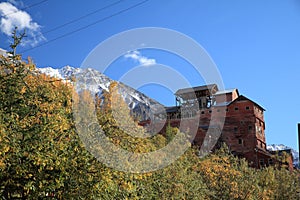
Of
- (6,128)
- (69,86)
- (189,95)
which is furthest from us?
(189,95)

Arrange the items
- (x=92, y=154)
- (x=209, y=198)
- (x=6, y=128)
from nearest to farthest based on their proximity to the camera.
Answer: (x=6, y=128) → (x=92, y=154) → (x=209, y=198)

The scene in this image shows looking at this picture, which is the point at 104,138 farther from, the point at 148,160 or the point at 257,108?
the point at 257,108

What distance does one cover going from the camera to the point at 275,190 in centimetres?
3881

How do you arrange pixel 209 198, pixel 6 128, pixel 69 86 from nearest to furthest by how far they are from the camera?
pixel 6 128 → pixel 69 86 → pixel 209 198

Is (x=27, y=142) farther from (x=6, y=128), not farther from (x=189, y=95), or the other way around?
(x=189, y=95)

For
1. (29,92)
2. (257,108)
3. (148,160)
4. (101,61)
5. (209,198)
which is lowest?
(209,198)

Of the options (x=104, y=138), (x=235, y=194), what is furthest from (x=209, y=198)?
(x=104, y=138)

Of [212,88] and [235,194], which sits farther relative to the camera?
[212,88]

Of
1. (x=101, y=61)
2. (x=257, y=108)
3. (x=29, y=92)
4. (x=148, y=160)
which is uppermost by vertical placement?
(x=257, y=108)

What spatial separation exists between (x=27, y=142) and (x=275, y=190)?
3135cm

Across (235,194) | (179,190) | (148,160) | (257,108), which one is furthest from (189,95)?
(148,160)

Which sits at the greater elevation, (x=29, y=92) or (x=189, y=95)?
(x=189, y=95)

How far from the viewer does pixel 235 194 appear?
29828 millimetres

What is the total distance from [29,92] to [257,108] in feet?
232
